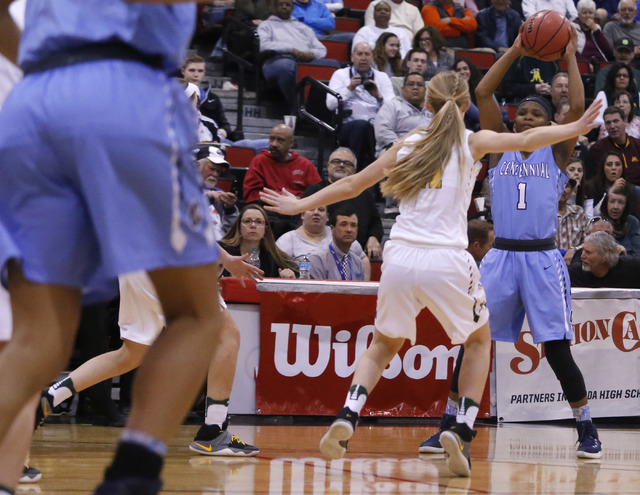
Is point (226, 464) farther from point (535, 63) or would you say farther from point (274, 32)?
point (535, 63)

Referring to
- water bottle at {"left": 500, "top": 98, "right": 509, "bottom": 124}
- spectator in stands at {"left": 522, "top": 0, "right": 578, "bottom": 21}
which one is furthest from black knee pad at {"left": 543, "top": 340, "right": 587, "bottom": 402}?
spectator in stands at {"left": 522, "top": 0, "right": 578, "bottom": 21}

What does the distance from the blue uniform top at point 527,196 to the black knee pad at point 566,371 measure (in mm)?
683

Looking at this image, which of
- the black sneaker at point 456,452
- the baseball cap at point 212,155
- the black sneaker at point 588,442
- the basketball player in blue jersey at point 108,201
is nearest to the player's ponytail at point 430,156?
the black sneaker at point 456,452

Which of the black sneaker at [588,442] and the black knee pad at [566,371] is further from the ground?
the black knee pad at [566,371]

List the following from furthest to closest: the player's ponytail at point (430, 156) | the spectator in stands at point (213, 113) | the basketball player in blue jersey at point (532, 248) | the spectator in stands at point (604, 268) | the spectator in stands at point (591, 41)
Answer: the spectator in stands at point (591, 41)
the spectator in stands at point (213, 113)
the spectator in stands at point (604, 268)
the basketball player in blue jersey at point (532, 248)
the player's ponytail at point (430, 156)

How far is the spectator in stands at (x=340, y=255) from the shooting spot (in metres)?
8.26

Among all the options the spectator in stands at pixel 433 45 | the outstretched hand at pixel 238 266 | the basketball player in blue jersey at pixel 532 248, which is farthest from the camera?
the spectator in stands at pixel 433 45

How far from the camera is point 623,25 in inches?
585

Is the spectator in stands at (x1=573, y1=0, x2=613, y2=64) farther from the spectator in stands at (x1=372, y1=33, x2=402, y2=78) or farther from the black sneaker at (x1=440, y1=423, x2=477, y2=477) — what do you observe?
the black sneaker at (x1=440, y1=423, x2=477, y2=477)

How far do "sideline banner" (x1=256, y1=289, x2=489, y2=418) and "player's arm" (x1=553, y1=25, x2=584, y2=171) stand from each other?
191 centimetres

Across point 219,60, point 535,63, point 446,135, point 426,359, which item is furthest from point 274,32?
point 446,135

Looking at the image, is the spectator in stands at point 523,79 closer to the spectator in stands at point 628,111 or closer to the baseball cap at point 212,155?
the spectator in stands at point 628,111

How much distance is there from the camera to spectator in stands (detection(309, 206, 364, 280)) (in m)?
8.26

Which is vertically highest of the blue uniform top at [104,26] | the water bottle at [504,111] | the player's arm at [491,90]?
the water bottle at [504,111]
